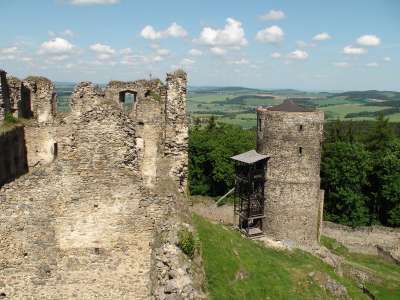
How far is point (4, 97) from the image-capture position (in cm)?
1891

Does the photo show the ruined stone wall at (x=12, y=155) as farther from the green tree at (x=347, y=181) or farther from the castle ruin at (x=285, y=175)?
the green tree at (x=347, y=181)

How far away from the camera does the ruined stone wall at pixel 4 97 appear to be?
1816 cm

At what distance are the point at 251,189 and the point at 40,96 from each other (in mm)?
15333

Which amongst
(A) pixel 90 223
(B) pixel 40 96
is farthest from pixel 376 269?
(A) pixel 90 223

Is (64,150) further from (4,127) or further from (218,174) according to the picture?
(218,174)

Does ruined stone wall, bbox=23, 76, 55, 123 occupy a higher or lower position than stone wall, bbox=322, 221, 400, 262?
higher

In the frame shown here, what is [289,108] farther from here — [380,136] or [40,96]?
[380,136]

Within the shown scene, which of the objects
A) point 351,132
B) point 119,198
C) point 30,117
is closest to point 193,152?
point 351,132

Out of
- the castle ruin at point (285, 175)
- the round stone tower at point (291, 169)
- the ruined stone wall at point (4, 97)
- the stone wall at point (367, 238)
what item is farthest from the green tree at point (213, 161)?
the ruined stone wall at point (4, 97)

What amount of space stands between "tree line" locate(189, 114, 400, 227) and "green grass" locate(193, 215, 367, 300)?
1591cm

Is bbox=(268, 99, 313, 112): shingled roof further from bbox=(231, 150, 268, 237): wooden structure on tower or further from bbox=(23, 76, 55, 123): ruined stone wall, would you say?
bbox=(23, 76, 55, 123): ruined stone wall

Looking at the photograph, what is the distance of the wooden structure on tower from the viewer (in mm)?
30656

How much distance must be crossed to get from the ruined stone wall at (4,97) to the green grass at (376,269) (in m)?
21.4

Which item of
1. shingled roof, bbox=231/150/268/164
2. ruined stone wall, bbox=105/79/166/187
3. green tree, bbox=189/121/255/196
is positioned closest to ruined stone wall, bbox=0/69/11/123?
ruined stone wall, bbox=105/79/166/187
